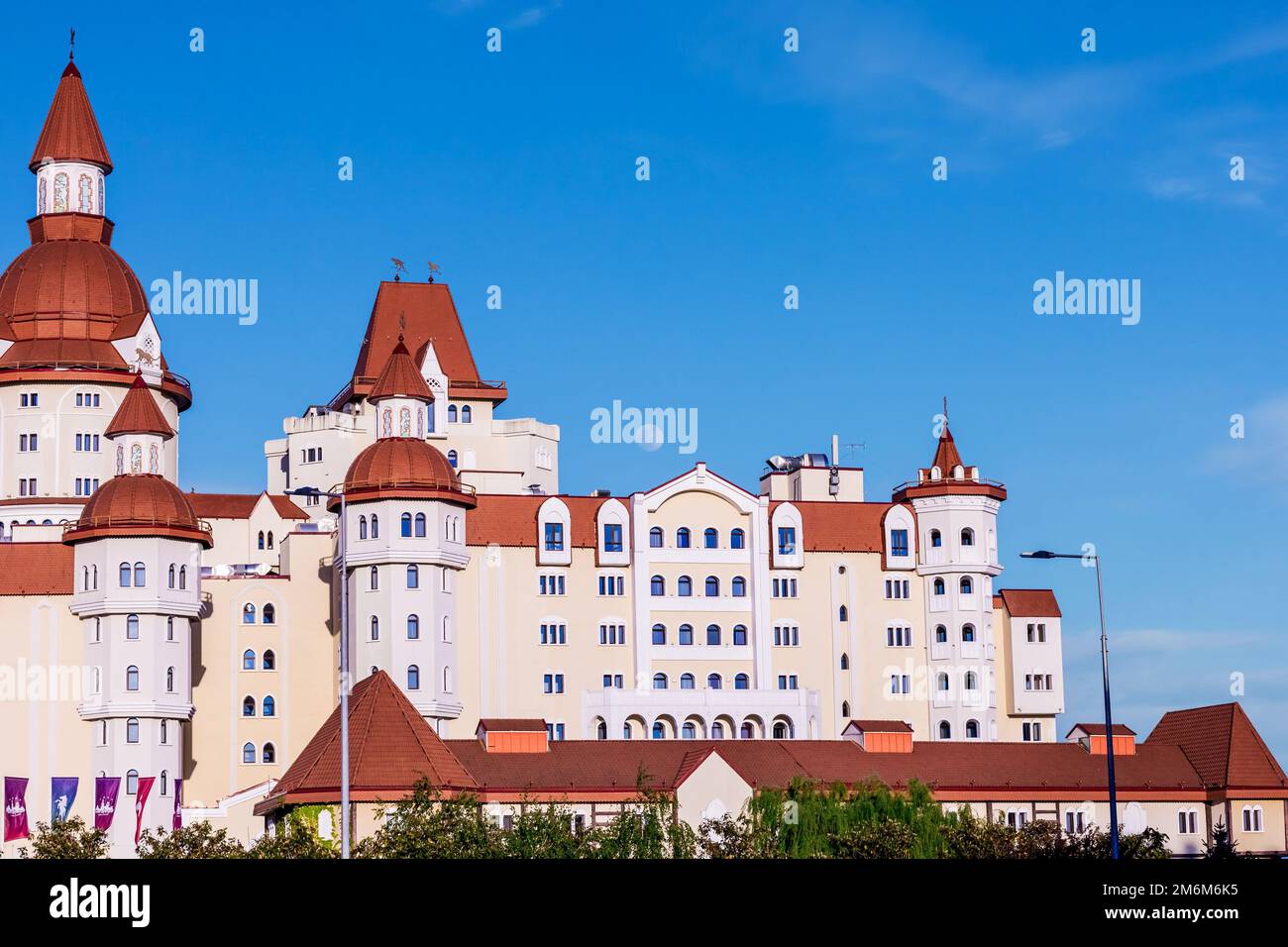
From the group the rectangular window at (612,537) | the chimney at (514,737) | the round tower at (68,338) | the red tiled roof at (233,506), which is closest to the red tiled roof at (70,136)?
the round tower at (68,338)

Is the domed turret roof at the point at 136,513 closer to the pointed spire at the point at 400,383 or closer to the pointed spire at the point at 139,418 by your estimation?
the pointed spire at the point at 139,418

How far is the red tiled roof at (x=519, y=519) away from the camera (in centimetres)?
12075

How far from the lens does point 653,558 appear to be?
406ft

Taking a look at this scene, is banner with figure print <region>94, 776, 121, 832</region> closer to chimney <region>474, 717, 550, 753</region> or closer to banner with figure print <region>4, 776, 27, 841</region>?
banner with figure print <region>4, 776, 27, 841</region>

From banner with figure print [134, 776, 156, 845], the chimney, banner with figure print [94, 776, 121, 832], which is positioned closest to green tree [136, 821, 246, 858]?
banner with figure print [134, 776, 156, 845]

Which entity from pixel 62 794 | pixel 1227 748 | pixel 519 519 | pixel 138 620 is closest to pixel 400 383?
pixel 519 519

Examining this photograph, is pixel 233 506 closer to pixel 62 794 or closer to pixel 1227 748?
pixel 62 794

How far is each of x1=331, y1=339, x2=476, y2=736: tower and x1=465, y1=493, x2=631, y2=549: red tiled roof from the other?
4.80m

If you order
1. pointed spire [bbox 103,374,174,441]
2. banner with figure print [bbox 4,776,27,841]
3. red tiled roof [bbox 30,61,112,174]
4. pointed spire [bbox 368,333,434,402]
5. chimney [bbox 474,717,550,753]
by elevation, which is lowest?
banner with figure print [bbox 4,776,27,841]

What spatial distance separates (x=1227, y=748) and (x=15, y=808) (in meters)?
60.3

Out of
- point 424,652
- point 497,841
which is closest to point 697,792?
point 424,652

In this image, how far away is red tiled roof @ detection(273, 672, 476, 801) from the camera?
88625 millimetres

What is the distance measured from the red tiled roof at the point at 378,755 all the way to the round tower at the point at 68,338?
39478mm
